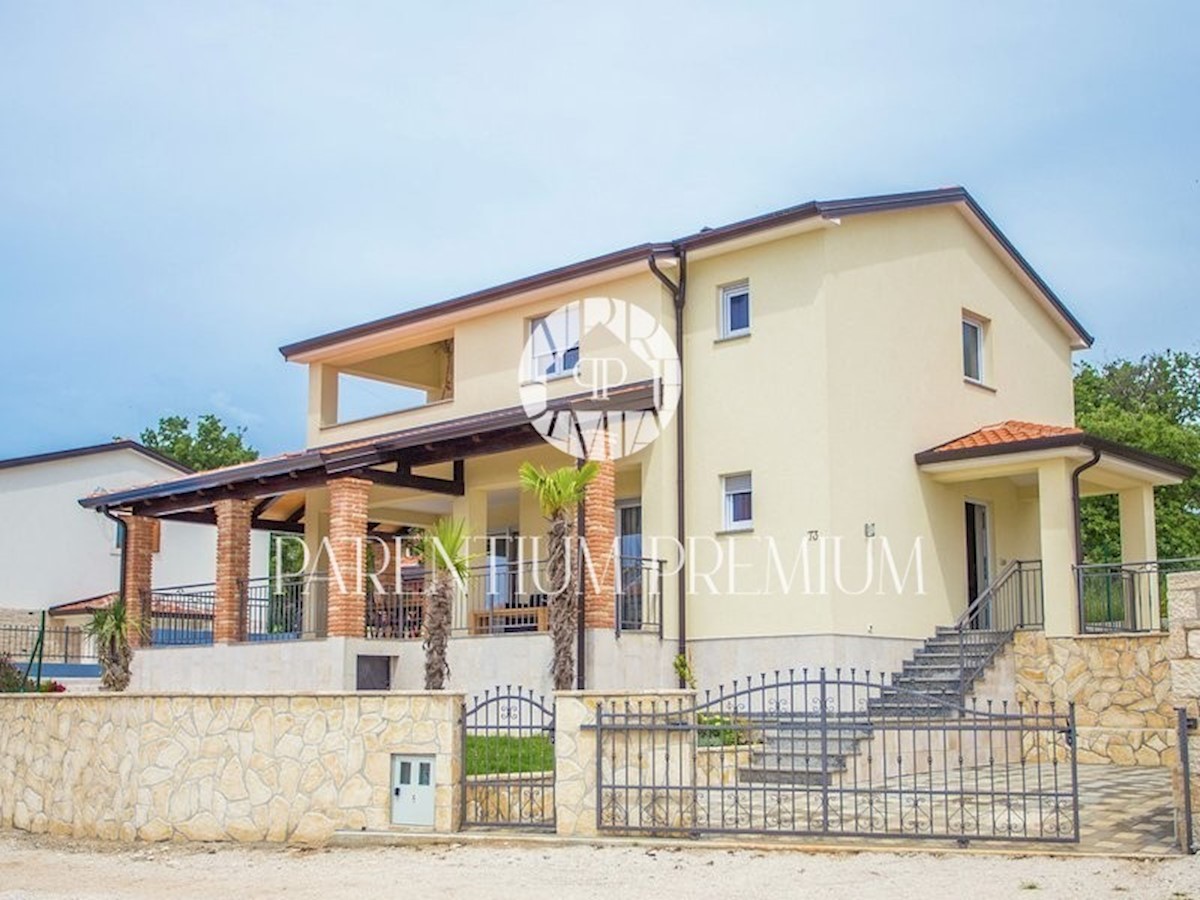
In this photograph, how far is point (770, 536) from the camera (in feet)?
64.8

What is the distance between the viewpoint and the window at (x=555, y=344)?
22.5m

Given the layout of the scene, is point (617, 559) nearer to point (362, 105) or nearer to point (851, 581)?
point (851, 581)

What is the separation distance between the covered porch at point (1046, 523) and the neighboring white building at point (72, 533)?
21.1 metres

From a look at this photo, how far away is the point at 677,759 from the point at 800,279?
28.8 ft

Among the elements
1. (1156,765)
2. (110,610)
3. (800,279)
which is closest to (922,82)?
(800,279)

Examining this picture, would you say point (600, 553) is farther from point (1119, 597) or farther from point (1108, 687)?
point (1119, 597)

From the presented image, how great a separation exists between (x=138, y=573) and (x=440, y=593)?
8697 mm

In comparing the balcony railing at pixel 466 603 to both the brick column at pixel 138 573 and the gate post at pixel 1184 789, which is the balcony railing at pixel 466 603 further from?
the gate post at pixel 1184 789

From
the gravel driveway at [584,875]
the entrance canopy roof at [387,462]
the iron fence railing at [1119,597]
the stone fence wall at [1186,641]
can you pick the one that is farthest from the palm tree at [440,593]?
the stone fence wall at [1186,641]

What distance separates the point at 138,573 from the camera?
2534 centimetres

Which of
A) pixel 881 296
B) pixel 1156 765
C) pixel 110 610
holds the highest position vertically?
pixel 881 296

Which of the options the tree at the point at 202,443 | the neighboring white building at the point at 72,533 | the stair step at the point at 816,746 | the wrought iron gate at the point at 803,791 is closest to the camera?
the wrought iron gate at the point at 803,791

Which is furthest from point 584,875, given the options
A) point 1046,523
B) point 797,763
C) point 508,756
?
point 1046,523

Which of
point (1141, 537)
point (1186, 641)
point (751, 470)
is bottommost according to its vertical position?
point (1186, 641)
